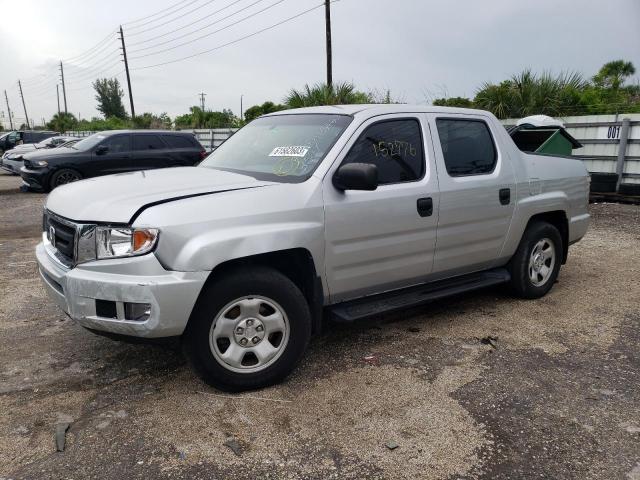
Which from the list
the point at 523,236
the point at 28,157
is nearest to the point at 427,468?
the point at 523,236

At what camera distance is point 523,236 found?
15.8ft

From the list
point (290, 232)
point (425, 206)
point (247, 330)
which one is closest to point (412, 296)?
point (425, 206)

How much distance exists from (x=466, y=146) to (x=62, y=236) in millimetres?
3071

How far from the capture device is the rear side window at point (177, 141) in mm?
13172

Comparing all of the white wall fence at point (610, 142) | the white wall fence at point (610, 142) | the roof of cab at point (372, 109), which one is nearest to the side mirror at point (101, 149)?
the white wall fence at point (610, 142)

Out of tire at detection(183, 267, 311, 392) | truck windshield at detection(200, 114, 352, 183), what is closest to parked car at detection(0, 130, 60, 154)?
truck windshield at detection(200, 114, 352, 183)

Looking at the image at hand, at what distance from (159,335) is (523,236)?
3.38 metres

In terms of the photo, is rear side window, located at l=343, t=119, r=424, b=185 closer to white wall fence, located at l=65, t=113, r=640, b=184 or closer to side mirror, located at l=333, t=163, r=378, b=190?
side mirror, located at l=333, t=163, r=378, b=190

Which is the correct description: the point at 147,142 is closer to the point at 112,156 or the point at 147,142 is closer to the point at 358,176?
the point at 112,156

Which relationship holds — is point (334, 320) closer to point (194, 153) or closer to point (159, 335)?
point (159, 335)

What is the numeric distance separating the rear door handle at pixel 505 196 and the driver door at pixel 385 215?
0.80 meters

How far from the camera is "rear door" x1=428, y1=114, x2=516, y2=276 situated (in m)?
4.07

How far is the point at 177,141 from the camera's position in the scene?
522 inches

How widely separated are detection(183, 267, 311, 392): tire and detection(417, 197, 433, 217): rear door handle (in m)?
1.16
